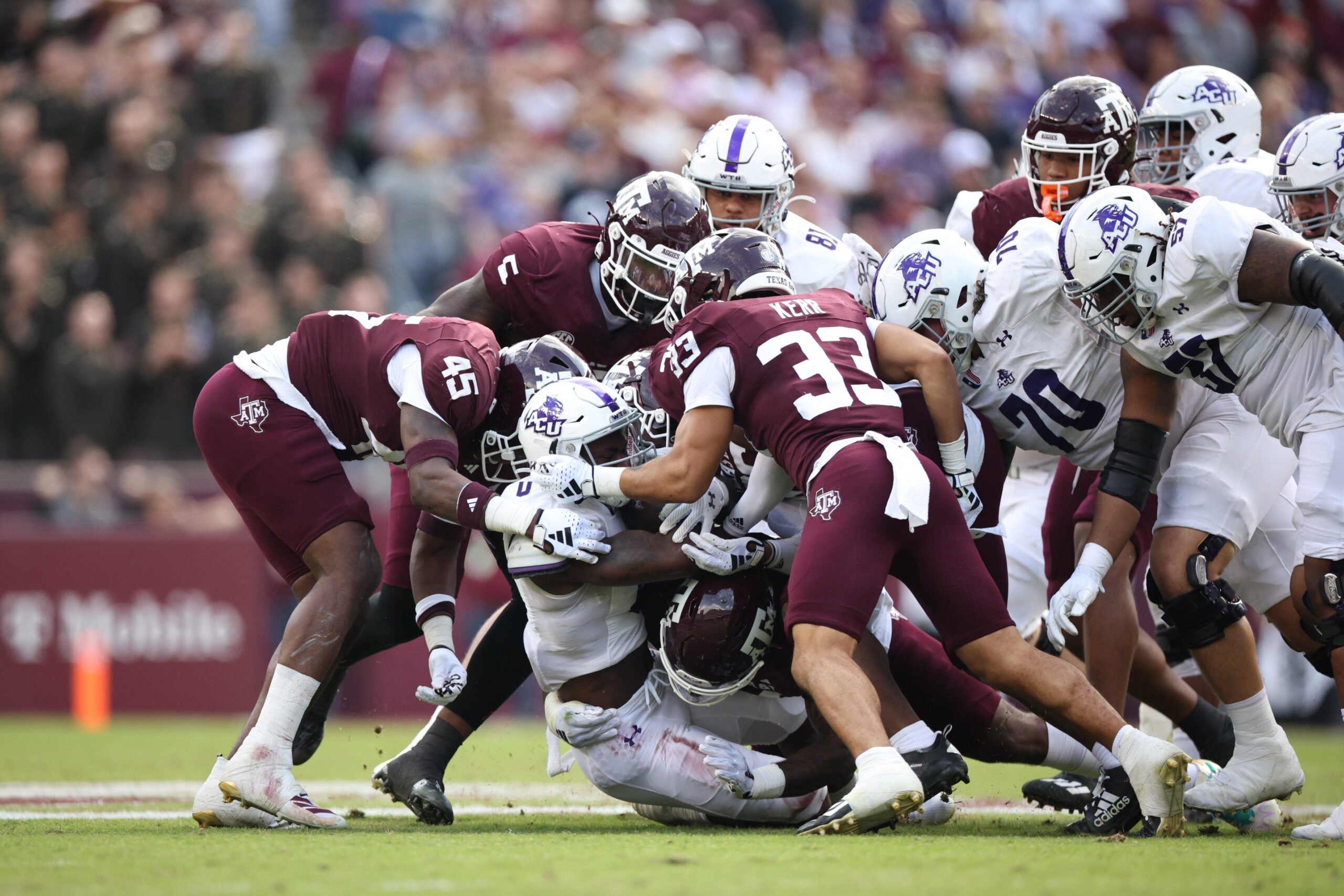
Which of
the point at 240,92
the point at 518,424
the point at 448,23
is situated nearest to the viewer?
the point at 518,424

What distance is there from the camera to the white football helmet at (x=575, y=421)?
5527 millimetres

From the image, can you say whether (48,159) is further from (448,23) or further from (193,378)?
(448,23)

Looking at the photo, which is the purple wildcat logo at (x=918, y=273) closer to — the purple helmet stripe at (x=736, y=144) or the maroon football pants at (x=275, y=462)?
the purple helmet stripe at (x=736, y=144)

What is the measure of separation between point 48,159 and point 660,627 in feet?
27.7

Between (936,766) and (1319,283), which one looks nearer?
(1319,283)

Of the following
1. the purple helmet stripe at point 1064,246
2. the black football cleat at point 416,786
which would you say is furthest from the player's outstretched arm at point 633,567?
the purple helmet stripe at point 1064,246

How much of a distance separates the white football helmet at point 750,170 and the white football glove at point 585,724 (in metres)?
2.19

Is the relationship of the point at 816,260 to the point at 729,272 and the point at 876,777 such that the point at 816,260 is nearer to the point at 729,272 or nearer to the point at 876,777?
the point at 729,272

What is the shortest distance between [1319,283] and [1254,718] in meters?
1.56

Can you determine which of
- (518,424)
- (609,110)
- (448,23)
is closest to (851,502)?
(518,424)

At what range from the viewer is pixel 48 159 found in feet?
39.5

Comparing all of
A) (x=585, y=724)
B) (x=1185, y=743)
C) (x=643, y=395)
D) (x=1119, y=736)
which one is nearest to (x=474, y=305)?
(x=643, y=395)

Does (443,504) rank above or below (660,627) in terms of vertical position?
above

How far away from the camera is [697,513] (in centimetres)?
540
